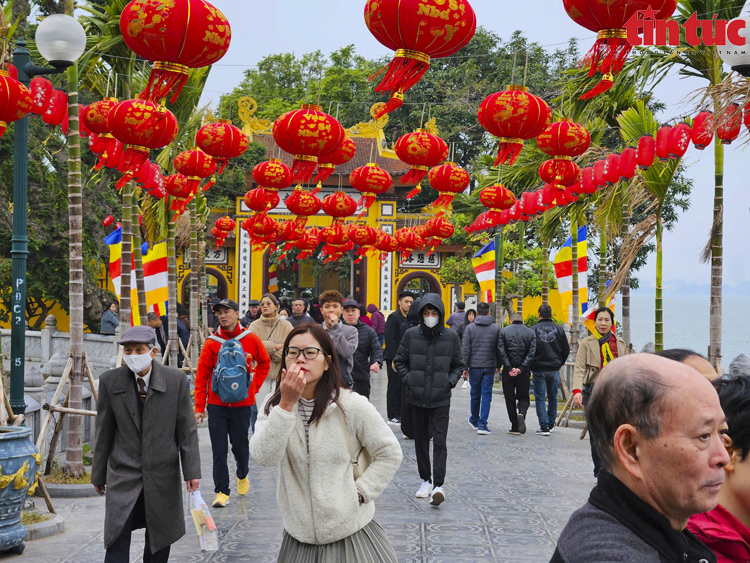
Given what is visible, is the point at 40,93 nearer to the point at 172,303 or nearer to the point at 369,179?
the point at 369,179

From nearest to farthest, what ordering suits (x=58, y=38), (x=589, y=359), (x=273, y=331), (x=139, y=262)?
(x=58, y=38) → (x=589, y=359) → (x=273, y=331) → (x=139, y=262)

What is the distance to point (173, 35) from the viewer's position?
A: 18.5 ft

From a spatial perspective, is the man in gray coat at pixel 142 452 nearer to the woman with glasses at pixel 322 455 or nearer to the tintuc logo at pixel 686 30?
the woman with glasses at pixel 322 455

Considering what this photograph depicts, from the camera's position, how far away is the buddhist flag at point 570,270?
45.3 ft

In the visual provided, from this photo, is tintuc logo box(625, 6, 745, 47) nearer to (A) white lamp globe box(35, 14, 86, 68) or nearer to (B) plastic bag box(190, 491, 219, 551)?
(B) plastic bag box(190, 491, 219, 551)

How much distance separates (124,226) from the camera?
9883mm

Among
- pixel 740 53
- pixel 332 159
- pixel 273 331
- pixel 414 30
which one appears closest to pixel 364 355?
pixel 273 331

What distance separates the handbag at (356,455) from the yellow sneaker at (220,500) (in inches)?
153

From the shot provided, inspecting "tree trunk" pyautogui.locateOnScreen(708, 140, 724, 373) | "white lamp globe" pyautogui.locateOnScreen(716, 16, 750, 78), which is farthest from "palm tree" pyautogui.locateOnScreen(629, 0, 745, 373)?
"white lamp globe" pyautogui.locateOnScreen(716, 16, 750, 78)

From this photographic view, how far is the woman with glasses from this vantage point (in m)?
3.26

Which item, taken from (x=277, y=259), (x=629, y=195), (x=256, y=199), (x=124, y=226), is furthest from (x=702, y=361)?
(x=277, y=259)

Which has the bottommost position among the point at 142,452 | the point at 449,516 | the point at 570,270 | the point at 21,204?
the point at 449,516

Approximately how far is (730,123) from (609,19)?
288 cm

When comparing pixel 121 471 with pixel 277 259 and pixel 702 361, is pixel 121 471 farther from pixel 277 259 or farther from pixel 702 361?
pixel 277 259
